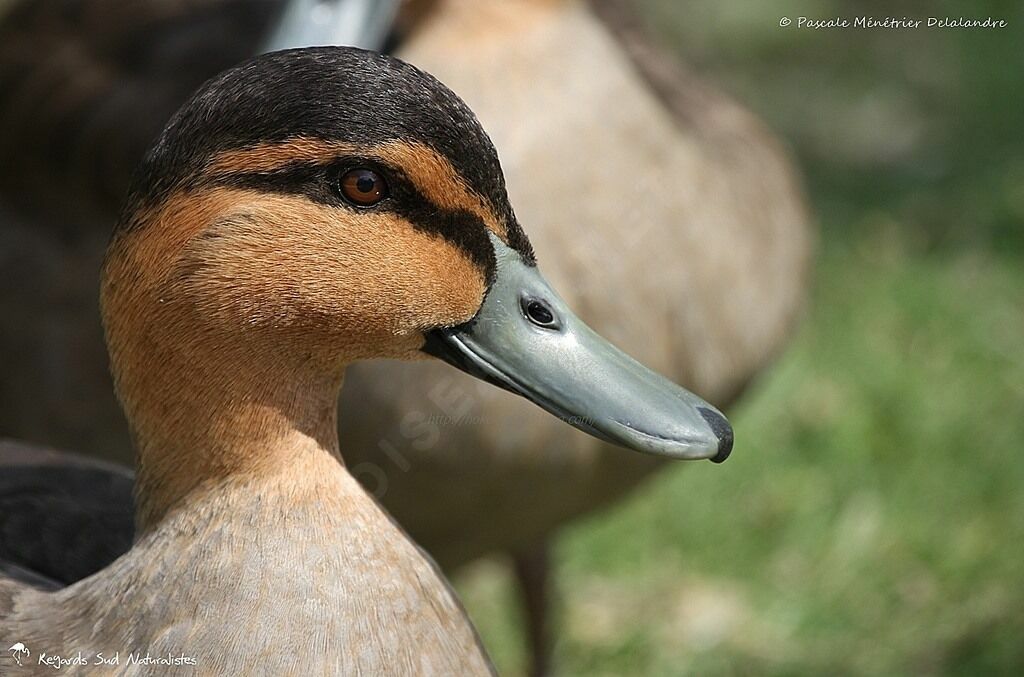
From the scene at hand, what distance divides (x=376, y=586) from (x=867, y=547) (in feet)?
6.59

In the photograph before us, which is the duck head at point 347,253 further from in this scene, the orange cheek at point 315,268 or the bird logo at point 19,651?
the bird logo at point 19,651

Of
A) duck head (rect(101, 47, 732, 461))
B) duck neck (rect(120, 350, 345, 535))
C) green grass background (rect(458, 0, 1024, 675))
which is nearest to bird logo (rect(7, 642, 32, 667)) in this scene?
duck neck (rect(120, 350, 345, 535))

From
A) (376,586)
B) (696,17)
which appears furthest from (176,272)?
(696,17)

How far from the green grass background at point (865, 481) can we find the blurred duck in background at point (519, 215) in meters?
0.43

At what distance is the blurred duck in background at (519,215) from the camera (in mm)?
2398

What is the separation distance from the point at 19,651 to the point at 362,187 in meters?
0.59

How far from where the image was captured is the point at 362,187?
1.49m

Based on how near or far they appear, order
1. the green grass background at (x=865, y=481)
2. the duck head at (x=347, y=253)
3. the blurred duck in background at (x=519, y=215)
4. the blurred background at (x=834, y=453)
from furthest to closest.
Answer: the green grass background at (x=865, y=481)
the blurred background at (x=834, y=453)
the blurred duck in background at (x=519, y=215)
the duck head at (x=347, y=253)

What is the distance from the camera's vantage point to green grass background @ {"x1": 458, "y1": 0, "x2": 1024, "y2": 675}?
312cm

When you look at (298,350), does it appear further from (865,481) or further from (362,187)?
(865,481)

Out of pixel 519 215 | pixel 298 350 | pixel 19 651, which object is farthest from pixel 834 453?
pixel 19 651

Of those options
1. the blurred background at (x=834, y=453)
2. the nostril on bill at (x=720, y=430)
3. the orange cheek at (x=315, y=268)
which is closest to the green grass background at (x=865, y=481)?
the blurred background at (x=834, y=453)

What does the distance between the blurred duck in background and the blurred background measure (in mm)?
12

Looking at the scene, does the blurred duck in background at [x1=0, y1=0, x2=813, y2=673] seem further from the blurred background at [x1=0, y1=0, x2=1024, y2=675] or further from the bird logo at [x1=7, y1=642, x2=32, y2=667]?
the bird logo at [x1=7, y1=642, x2=32, y2=667]
